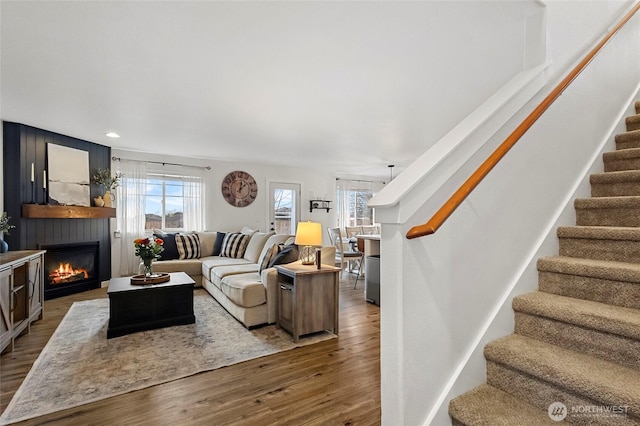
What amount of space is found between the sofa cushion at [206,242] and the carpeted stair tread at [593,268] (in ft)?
17.2

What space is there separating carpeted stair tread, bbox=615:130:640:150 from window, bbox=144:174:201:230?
19.8 feet

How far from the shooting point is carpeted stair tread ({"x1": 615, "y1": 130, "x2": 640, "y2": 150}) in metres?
2.18

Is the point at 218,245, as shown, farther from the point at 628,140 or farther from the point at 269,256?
the point at 628,140

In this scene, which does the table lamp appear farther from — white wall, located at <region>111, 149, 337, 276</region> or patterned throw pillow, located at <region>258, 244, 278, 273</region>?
white wall, located at <region>111, 149, 337, 276</region>

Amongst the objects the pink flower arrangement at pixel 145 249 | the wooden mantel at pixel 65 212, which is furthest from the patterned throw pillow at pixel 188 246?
the pink flower arrangement at pixel 145 249

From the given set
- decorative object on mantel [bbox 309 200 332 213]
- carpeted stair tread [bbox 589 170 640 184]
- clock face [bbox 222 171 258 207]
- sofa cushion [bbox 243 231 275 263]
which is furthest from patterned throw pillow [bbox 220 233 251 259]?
carpeted stair tread [bbox 589 170 640 184]

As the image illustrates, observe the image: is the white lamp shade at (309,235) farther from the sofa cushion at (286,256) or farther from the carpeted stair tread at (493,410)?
the carpeted stair tread at (493,410)

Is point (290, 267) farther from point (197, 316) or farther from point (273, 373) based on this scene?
point (197, 316)

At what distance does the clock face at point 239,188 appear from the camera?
6672 mm

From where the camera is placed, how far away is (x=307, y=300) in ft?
10.1

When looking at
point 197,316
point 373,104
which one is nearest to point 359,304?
point 197,316

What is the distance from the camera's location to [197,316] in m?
3.79

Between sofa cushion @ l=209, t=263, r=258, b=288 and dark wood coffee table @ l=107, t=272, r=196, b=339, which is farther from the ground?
sofa cushion @ l=209, t=263, r=258, b=288

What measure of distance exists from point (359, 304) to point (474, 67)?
3063mm
